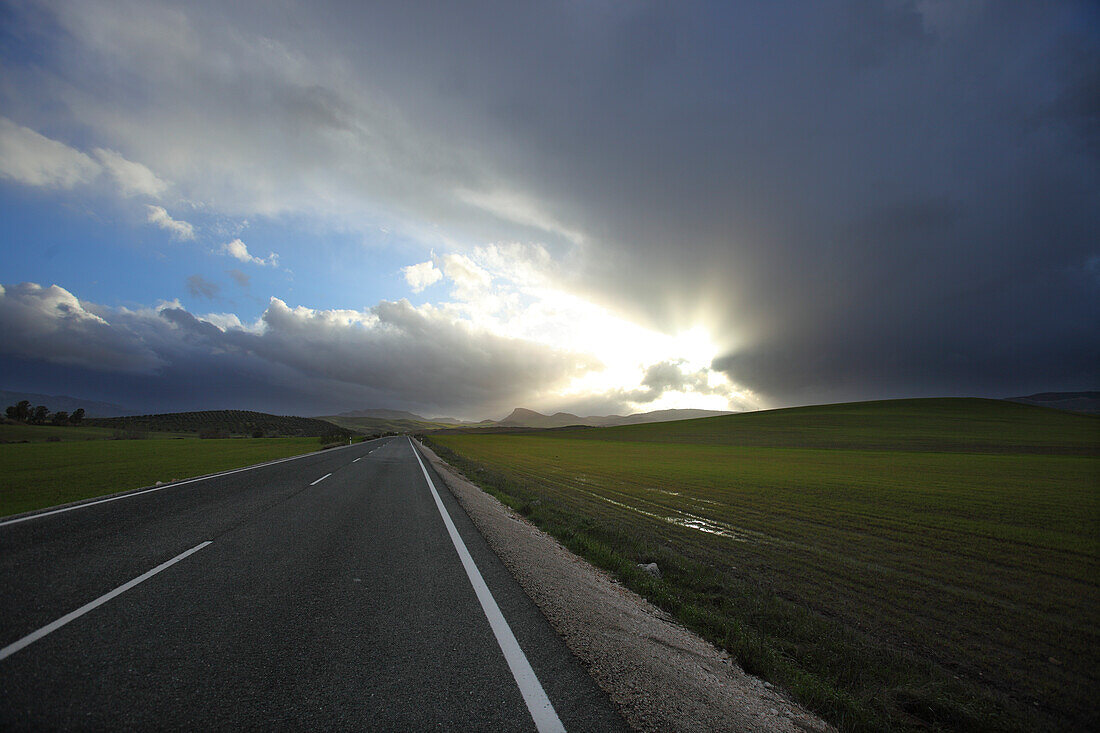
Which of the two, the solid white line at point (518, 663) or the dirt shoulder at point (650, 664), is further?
the dirt shoulder at point (650, 664)

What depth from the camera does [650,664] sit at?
4.09 m

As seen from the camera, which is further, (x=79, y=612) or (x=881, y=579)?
(x=881, y=579)

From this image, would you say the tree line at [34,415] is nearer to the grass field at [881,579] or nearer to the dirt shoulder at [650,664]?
the grass field at [881,579]

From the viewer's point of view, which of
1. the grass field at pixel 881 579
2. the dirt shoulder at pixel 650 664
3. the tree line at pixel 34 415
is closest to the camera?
the dirt shoulder at pixel 650 664

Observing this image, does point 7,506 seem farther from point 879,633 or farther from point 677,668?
point 879,633

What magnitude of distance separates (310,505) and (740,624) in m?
10.2

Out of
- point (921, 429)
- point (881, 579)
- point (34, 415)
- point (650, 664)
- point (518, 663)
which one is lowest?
point (881, 579)

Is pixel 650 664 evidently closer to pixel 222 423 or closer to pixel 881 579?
pixel 881 579

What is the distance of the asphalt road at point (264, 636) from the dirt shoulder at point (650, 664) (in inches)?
10.0

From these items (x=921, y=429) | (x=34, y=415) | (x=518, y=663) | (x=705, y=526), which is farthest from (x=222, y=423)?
(x=921, y=429)

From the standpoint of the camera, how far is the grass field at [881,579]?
4988 mm

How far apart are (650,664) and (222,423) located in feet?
429

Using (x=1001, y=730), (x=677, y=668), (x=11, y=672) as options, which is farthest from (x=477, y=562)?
(x=1001, y=730)

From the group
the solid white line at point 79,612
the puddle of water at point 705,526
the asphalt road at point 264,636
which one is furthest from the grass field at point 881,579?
the solid white line at point 79,612
